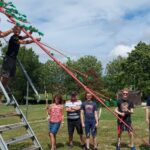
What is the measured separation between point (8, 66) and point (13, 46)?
0.48 m

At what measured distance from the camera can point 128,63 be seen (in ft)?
221

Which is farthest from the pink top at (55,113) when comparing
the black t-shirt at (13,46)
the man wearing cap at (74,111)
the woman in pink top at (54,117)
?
the black t-shirt at (13,46)

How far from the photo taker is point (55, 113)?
12.1 meters

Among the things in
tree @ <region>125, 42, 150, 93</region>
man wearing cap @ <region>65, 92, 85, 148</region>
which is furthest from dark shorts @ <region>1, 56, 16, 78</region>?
tree @ <region>125, 42, 150, 93</region>

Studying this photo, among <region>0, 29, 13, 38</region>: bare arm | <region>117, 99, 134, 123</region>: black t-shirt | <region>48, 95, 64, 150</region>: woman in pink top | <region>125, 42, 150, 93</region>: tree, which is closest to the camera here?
<region>0, 29, 13, 38</region>: bare arm

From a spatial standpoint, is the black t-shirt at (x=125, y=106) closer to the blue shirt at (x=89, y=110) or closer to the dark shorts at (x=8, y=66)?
the blue shirt at (x=89, y=110)

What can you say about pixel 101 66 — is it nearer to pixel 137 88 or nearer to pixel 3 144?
pixel 137 88

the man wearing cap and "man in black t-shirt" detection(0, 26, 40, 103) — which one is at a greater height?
"man in black t-shirt" detection(0, 26, 40, 103)

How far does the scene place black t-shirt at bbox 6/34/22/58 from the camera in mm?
9414

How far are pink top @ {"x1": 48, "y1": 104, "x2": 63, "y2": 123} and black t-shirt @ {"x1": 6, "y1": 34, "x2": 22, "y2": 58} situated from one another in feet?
9.90

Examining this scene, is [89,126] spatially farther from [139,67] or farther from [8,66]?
[139,67]

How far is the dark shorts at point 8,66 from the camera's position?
31.6 feet

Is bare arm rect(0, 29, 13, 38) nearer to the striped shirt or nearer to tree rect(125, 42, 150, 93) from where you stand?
the striped shirt

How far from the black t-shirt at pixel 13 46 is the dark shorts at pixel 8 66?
0.11 metres
